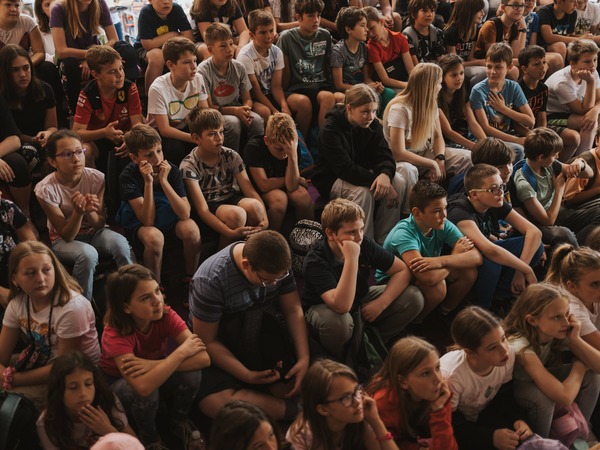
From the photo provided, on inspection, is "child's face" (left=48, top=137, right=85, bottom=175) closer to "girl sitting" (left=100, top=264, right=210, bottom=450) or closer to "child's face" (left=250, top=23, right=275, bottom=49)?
"girl sitting" (left=100, top=264, right=210, bottom=450)

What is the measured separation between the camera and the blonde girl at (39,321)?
2.67 metres

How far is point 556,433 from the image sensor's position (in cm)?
279

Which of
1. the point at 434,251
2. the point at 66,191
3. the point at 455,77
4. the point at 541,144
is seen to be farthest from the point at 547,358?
the point at 66,191

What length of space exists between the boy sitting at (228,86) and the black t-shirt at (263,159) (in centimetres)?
35

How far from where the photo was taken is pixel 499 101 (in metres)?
4.76

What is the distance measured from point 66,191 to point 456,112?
2639mm

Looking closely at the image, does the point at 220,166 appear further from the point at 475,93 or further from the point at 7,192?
the point at 475,93

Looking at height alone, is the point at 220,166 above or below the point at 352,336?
above

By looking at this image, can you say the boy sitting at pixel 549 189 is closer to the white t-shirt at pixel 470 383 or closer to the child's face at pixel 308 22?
the white t-shirt at pixel 470 383

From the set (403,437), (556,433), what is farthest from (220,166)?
(556,433)

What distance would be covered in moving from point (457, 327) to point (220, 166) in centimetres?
164

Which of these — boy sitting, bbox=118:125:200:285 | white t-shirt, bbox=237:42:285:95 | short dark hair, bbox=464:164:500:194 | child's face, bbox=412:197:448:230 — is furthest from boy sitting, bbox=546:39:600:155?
boy sitting, bbox=118:125:200:285

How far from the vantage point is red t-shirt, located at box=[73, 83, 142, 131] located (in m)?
3.94

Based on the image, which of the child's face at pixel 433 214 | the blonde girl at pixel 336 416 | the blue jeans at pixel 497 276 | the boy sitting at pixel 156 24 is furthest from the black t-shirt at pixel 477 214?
the boy sitting at pixel 156 24
